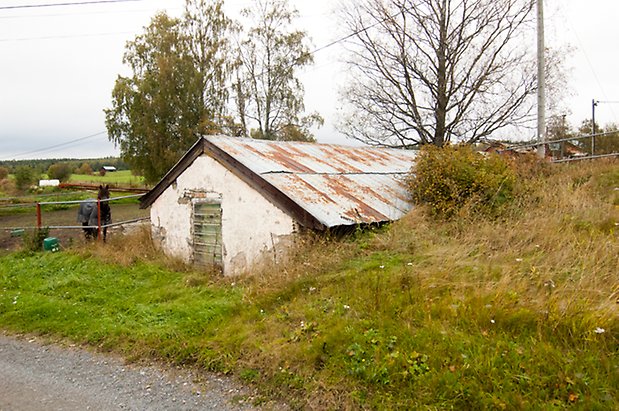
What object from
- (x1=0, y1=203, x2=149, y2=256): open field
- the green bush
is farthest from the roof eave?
the green bush

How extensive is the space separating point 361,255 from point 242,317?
2.15m

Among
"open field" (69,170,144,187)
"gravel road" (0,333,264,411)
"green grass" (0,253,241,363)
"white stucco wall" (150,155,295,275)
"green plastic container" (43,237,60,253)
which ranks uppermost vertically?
"open field" (69,170,144,187)

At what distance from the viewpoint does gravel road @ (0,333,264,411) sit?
4.09 meters

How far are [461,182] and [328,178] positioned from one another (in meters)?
2.89

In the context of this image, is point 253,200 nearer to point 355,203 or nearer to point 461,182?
point 355,203

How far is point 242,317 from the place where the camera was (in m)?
5.56

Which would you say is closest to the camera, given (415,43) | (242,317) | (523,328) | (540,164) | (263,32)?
(523,328)

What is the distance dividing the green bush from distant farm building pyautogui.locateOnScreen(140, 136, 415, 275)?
2.38 ft

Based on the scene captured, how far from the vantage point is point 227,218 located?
8.66m

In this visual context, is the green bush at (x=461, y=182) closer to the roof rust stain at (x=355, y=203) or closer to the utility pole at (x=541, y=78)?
the roof rust stain at (x=355, y=203)

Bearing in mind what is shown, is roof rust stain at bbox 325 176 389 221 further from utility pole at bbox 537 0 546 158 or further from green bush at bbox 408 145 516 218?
utility pole at bbox 537 0 546 158

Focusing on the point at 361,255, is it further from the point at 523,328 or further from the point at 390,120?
the point at 390,120

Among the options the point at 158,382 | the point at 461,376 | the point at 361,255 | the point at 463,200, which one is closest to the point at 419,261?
the point at 361,255

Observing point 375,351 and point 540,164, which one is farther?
point 540,164
